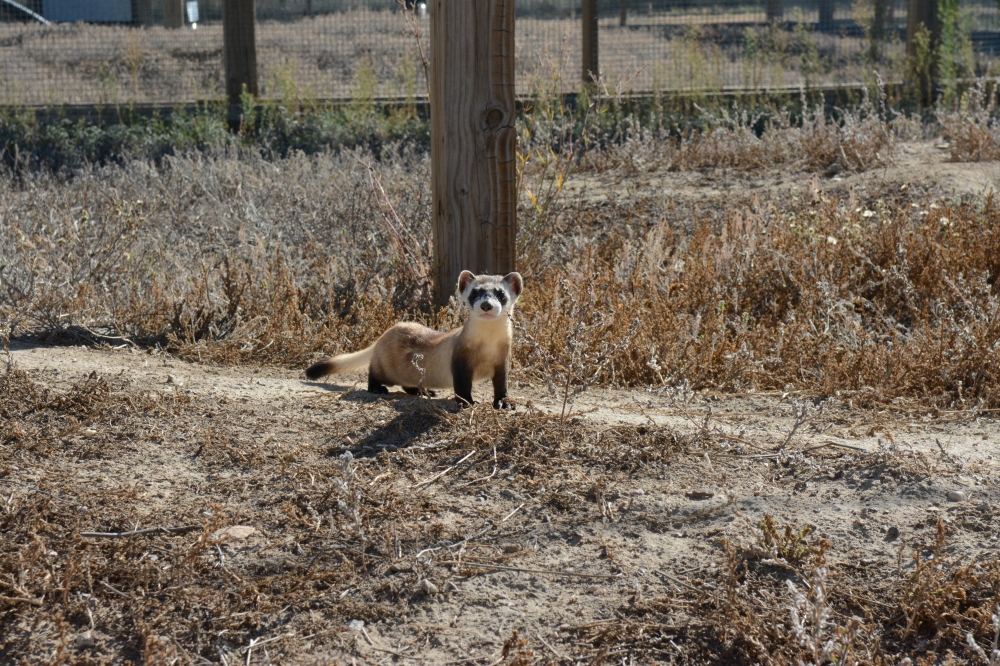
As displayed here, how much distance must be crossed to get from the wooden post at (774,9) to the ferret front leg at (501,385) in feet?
35.4

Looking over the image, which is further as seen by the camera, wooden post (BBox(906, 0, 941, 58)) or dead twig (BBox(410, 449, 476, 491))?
wooden post (BBox(906, 0, 941, 58))

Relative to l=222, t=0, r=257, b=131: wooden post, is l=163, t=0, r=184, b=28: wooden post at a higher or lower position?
higher

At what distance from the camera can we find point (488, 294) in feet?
13.5

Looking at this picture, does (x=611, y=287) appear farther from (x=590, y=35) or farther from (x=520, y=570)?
(x=590, y=35)

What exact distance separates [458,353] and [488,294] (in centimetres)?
27

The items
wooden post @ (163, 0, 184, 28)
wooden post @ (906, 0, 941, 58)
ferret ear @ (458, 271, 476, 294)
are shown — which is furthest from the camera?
wooden post @ (163, 0, 184, 28)

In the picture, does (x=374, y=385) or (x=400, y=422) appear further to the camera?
(x=374, y=385)

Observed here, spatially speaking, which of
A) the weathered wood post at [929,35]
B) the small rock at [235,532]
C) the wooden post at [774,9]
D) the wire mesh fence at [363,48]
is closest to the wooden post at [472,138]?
the small rock at [235,532]

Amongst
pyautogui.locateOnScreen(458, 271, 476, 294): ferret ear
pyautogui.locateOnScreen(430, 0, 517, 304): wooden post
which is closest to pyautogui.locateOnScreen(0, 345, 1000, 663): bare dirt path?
pyautogui.locateOnScreen(458, 271, 476, 294): ferret ear

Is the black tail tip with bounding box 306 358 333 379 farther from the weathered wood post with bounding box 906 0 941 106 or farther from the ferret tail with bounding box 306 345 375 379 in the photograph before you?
the weathered wood post with bounding box 906 0 941 106

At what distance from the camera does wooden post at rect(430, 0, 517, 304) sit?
5.09 m

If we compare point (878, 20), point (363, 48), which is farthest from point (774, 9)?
point (363, 48)

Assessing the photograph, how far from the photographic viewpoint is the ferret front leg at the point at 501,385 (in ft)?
13.7

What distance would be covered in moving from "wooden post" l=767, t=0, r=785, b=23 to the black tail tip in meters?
10.7
